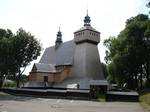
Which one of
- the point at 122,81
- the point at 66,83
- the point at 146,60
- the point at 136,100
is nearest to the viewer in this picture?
the point at 136,100

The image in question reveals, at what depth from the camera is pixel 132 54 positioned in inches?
1751

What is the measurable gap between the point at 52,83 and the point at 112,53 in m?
14.9

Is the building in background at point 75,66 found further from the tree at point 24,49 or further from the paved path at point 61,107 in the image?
the paved path at point 61,107

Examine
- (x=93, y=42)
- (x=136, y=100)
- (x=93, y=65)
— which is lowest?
(x=136, y=100)

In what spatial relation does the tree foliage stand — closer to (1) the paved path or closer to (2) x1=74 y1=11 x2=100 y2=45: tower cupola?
(2) x1=74 y1=11 x2=100 y2=45: tower cupola

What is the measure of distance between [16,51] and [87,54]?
1346cm

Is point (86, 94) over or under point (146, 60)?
under

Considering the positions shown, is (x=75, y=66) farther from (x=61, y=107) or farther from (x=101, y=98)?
(x=61, y=107)

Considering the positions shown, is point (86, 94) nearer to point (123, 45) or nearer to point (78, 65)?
point (123, 45)

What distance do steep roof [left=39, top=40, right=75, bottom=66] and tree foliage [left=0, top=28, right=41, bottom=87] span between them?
545 cm

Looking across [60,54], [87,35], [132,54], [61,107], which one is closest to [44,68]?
[60,54]

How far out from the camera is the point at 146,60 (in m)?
45.8

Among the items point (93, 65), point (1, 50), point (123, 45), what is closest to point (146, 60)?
point (123, 45)

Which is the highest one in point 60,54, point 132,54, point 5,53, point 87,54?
point 60,54
